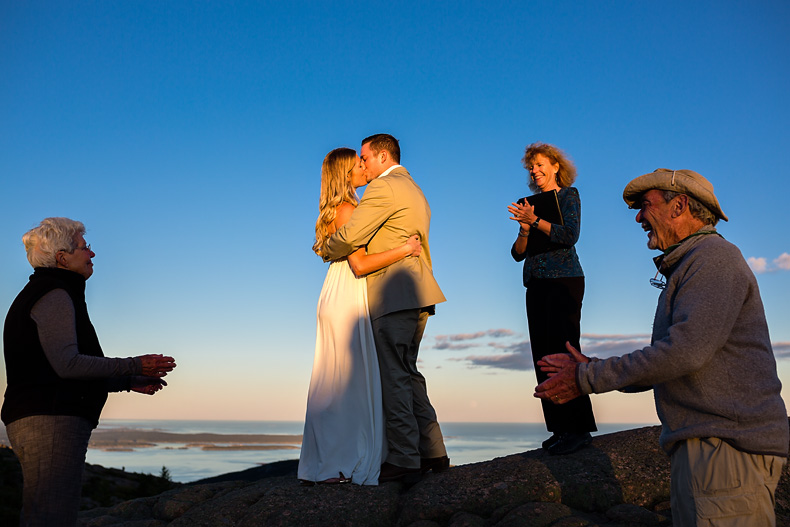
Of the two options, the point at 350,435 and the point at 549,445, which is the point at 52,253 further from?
the point at 549,445

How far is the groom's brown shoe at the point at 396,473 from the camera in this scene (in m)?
5.97

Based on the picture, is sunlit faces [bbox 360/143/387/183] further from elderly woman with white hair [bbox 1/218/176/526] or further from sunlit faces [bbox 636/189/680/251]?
sunlit faces [bbox 636/189/680/251]

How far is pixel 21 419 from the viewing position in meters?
4.23

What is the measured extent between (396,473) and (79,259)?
10.4ft

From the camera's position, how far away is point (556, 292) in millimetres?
6094

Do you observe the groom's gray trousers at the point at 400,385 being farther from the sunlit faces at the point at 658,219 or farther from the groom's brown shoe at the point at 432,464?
the sunlit faces at the point at 658,219

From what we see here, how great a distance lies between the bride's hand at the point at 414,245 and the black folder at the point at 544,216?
1.02 meters

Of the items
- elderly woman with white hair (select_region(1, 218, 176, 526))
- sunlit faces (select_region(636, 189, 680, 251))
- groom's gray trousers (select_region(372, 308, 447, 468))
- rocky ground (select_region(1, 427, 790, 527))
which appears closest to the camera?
sunlit faces (select_region(636, 189, 680, 251))

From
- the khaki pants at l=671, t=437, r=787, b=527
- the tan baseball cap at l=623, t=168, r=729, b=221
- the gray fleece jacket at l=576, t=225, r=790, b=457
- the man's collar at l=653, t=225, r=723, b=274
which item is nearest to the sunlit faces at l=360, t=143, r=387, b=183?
the tan baseball cap at l=623, t=168, r=729, b=221

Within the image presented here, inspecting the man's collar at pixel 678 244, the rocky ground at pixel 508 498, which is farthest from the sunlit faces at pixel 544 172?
the man's collar at pixel 678 244

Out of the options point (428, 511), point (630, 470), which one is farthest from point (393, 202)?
point (630, 470)

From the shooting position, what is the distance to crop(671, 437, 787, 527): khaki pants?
2.83 metres

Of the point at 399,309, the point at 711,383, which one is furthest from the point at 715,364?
the point at 399,309

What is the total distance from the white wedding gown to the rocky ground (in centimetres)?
20
